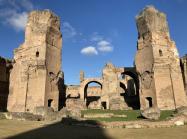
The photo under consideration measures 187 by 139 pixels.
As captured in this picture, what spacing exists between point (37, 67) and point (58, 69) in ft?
8.59

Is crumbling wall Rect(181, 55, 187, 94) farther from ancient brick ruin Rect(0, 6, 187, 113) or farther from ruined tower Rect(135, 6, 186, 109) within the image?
ruined tower Rect(135, 6, 186, 109)

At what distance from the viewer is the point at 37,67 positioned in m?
20.6

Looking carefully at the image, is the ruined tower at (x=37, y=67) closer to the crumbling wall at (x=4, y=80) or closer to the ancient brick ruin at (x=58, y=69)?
the ancient brick ruin at (x=58, y=69)

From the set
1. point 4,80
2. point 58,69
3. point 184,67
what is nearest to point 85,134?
point 58,69

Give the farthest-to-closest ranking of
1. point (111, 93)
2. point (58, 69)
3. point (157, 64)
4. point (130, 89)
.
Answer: point (130, 89) → point (111, 93) → point (58, 69) → point (157, 64)

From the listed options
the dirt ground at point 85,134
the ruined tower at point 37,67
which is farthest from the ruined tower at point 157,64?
the dirt ground at point 85,134

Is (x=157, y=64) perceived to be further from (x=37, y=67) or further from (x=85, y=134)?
(x=85, y=134)

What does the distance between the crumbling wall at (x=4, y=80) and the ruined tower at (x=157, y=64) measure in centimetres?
1526

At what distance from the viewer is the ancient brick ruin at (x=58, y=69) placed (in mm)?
19922

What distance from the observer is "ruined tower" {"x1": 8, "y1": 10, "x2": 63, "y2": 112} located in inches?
787

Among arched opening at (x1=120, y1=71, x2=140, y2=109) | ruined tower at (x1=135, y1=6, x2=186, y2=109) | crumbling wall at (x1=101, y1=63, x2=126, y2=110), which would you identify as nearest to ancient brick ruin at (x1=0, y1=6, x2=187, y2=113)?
ruined tower at (x1=135, y1=6, x2=186, y2=109)

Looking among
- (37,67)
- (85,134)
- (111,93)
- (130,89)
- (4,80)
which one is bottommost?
(85,134)

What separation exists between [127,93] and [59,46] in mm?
14004

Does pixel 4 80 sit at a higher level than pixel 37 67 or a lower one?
lower
